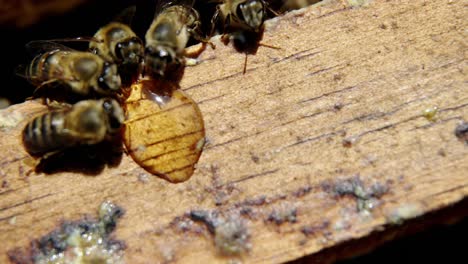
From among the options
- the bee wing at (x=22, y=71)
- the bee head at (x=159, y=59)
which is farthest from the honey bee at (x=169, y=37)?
the bee wing at (x=22, y=71)

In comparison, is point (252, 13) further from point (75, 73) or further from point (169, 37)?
point (75, 73)

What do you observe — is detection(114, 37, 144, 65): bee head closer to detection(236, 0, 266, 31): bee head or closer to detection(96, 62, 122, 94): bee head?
detection(96, 62, 122, 94): bee head

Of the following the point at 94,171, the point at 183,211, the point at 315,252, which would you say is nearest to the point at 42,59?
the point at 94,171

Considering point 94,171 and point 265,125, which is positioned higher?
point 265,125

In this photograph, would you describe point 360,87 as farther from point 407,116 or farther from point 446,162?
point 446,162

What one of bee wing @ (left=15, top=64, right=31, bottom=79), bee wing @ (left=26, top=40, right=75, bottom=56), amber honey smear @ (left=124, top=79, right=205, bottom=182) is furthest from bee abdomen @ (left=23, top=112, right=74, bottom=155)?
bee wing @ (left=26, top=40, right=75, bottom=56)

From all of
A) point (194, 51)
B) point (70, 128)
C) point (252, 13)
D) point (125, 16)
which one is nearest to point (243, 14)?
point (252, 13)
